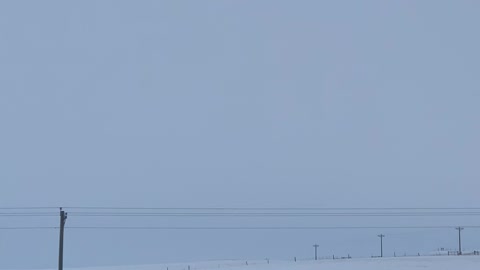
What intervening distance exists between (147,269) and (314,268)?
31.9 meters

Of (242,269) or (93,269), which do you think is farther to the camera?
(93,269)

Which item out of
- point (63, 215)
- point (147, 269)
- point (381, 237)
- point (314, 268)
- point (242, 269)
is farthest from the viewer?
point (381, 237)

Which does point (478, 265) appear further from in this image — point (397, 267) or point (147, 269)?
point (147, 269)

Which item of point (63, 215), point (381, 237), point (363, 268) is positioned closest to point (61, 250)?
point (63, 215)

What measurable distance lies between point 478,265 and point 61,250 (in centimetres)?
2866

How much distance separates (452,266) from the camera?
51906mm

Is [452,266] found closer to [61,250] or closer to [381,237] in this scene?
[61,250]

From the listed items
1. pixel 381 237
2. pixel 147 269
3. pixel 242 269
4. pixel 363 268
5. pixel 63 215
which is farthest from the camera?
pixel 381 237

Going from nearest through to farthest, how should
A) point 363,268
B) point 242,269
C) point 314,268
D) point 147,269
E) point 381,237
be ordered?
1. point 363,268
2. point 314,268
3. point 242,269
4. point 147,269
5. point 381,237

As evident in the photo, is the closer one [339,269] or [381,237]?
[339,269]

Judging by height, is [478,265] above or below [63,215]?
below

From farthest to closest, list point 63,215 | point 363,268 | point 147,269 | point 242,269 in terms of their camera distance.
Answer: point 147,269, point 242,269, point 363,268, point 63,215

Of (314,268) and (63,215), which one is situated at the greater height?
(63,215)

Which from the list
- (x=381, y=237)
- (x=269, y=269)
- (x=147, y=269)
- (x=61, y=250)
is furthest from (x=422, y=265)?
(x=381, y=237)
